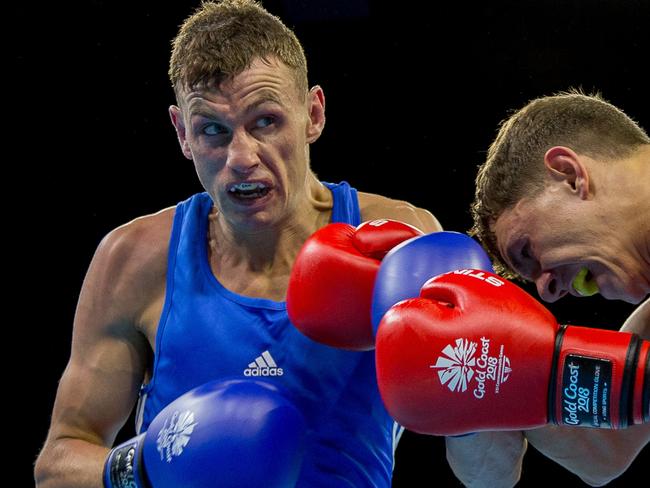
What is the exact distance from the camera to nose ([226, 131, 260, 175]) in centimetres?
213

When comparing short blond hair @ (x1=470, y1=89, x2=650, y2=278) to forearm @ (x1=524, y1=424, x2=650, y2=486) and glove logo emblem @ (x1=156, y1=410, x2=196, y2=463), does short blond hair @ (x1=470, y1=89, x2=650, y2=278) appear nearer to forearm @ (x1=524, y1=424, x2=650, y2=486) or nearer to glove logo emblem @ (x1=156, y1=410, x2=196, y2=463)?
forearm @ (x1=524, y1=424, x2=650, y2=486)

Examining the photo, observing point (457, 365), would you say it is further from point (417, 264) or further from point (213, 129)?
point (213, 129)

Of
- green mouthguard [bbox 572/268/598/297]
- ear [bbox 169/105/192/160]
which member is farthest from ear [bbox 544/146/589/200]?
ear [bbox 169/105/192/160]

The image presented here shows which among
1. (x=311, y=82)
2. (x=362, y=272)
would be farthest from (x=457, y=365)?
(x=311, y=82)

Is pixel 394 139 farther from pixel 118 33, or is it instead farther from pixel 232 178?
pixel 232 178

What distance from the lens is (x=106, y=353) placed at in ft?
7.64

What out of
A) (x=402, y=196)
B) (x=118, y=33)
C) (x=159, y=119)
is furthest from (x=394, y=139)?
(x=118, y=33)

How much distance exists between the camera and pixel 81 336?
7.72 ft

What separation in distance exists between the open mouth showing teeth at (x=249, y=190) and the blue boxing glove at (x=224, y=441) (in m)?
0.47

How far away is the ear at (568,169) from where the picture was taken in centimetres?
193

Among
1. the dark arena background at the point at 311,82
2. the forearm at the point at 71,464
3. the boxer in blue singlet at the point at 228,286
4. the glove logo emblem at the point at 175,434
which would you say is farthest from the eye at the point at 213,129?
the dark arena background at the point at 311,82

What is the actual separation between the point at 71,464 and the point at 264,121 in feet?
3.10

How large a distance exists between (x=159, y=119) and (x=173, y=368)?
8.73ft

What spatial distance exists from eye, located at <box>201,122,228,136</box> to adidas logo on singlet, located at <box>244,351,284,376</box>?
1.76 feet
